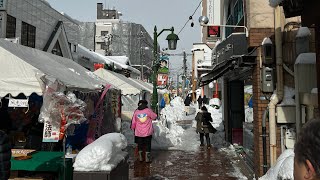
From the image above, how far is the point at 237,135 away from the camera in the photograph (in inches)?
486

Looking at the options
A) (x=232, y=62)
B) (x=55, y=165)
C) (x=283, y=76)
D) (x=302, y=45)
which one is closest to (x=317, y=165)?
(x=55, y=165)

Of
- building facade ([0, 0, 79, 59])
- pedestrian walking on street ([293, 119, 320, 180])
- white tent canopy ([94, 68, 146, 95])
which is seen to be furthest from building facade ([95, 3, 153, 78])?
pedestrian walking on street ([293, 119, 320, 180])

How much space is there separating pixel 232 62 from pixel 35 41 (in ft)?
25.9

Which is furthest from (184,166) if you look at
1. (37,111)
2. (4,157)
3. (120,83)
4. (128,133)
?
(4,157)

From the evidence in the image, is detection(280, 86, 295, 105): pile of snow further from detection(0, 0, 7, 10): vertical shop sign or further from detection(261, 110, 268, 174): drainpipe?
detection(0, 0, 7, 10): vertical shop sign

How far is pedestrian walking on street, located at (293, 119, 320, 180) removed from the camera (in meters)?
1.55

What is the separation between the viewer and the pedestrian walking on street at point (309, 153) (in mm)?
1548

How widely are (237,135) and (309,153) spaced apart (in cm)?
1110

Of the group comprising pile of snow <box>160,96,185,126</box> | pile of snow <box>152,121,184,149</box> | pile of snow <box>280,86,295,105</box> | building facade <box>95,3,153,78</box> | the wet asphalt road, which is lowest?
the wet asphalt road

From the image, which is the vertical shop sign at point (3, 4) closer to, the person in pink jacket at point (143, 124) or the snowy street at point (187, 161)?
the person in pink jacket at point (143, 124)

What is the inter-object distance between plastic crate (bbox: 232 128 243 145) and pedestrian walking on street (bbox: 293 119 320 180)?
10.9 m

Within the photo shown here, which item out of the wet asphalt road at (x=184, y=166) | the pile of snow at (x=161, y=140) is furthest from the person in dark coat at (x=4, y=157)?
the pile of snow at (x=161, y=140)

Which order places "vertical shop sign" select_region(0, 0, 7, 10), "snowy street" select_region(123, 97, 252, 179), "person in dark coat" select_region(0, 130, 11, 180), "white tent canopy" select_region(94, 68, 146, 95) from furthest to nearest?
"white tent canopy" select_region(94, 68, 146, 95)
"vertical shop sign" select_region(0, 0, 7, 10)
"snowy street" select_region(123, 97, 252, 179)
"person in dark coat" select_region(0, 130, 11, 180)

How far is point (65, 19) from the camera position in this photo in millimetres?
15148
